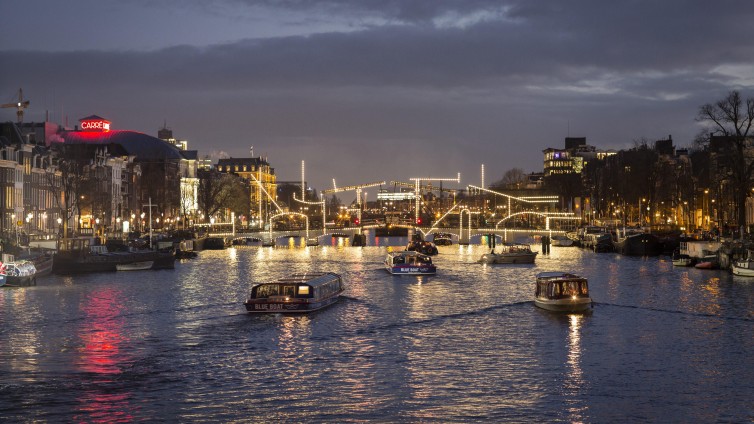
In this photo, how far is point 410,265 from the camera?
96500mm

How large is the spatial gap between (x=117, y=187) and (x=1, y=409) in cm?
14539

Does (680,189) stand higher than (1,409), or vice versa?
(680,189)

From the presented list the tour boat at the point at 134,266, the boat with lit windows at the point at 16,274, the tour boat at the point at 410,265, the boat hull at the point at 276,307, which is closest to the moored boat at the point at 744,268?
the tour boat at the point at 410,265

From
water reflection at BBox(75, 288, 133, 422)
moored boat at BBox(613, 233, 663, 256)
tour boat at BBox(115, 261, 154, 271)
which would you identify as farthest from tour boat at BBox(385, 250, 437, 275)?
moored boat at BBox(613, 233, 663, 256)

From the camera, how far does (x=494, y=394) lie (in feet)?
129

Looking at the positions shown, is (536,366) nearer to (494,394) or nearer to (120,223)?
(494,394)

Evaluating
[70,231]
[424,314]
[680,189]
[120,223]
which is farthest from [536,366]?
[120,223]

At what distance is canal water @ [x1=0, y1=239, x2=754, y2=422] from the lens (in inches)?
1470

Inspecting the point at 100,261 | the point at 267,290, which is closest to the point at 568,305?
the point at 267,290

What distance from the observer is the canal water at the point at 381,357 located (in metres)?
37.3

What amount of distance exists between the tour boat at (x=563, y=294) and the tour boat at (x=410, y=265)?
102ft

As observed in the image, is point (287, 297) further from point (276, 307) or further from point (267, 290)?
point (267, 290)

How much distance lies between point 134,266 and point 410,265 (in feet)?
85.0

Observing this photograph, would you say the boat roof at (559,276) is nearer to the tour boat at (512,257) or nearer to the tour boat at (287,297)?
the tour boat at (287,297)
